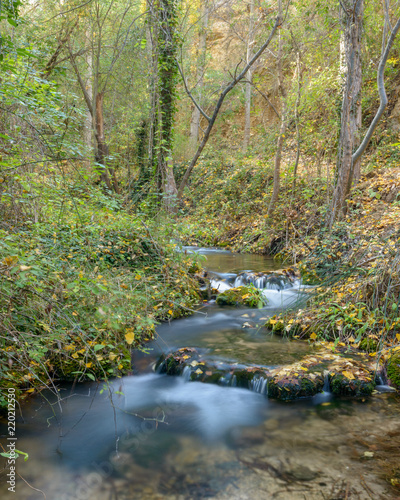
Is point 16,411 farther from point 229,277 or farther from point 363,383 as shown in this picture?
point 229,277

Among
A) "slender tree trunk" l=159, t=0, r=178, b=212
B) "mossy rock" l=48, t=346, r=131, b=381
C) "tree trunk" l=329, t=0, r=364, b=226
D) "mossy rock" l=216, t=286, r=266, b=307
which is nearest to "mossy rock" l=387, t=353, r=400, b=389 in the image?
"mossy rock" l=216, t=286, r=266, b=307

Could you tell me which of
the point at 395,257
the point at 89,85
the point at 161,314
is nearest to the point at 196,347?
the point at 161,314

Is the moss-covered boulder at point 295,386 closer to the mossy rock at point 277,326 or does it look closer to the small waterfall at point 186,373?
the small waterfall at point 186,373

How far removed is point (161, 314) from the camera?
6.49 metres

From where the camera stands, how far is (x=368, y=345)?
16.9 ft

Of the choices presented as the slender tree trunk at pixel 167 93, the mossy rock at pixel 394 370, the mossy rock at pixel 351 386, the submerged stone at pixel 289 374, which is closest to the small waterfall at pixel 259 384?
the submerged stone at pixel 289 374

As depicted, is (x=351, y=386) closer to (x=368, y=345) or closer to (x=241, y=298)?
(x=368, y=345)

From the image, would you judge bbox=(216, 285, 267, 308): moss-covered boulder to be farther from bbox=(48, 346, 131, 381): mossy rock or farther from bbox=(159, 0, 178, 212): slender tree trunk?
bbox=(48, 346, 131, 381): mossy rock

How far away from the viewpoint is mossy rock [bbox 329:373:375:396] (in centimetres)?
443

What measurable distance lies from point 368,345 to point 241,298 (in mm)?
3062

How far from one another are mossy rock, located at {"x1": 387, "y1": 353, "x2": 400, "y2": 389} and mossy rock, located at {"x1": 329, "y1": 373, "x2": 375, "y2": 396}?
0.94 feet

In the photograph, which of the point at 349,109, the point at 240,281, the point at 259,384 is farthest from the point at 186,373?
the point at 349,109

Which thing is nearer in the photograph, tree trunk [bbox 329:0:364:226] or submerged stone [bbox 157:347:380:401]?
submerged stone [bbox 157:347:380:401]

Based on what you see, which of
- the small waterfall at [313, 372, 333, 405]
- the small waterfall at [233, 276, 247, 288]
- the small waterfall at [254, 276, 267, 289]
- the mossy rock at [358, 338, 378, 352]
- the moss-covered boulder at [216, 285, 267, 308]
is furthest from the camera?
the small waterfall at [233, 276, 247, 288]
